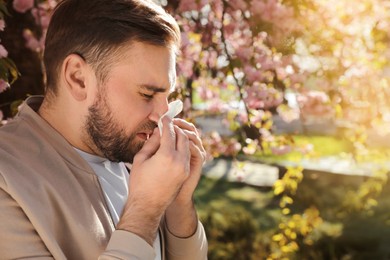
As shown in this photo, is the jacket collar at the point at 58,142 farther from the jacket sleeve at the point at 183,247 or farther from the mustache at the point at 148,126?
the jacket sleeve at the point at 183,247

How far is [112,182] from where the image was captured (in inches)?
80.4

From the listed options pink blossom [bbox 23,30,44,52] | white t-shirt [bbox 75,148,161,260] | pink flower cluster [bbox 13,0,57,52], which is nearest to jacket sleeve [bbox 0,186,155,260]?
white t-shirt [bbox 75,148,161,260]

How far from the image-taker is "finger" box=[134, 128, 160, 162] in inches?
72.1

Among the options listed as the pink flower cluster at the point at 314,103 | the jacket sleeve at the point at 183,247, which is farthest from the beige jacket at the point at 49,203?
the pink flower cluster at the point at 314,103

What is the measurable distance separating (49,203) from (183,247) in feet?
1.79

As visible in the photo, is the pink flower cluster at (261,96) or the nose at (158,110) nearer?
the nose at (158,110)

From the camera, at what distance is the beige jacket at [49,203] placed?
1.66 m

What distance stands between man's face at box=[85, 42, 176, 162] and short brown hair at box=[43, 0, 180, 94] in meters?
0.03

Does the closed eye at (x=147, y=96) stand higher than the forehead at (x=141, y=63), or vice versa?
the forehead at (x=141, y=63)

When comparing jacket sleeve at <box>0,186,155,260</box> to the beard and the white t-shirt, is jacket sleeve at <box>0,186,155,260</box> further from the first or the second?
the beard

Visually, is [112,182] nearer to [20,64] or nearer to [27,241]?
[27,241]

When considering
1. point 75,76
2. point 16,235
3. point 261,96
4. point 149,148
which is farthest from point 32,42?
point 16,235

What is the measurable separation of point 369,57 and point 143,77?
13.3 ft

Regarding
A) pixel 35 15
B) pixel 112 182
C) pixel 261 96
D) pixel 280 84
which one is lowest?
pixel 261 96
